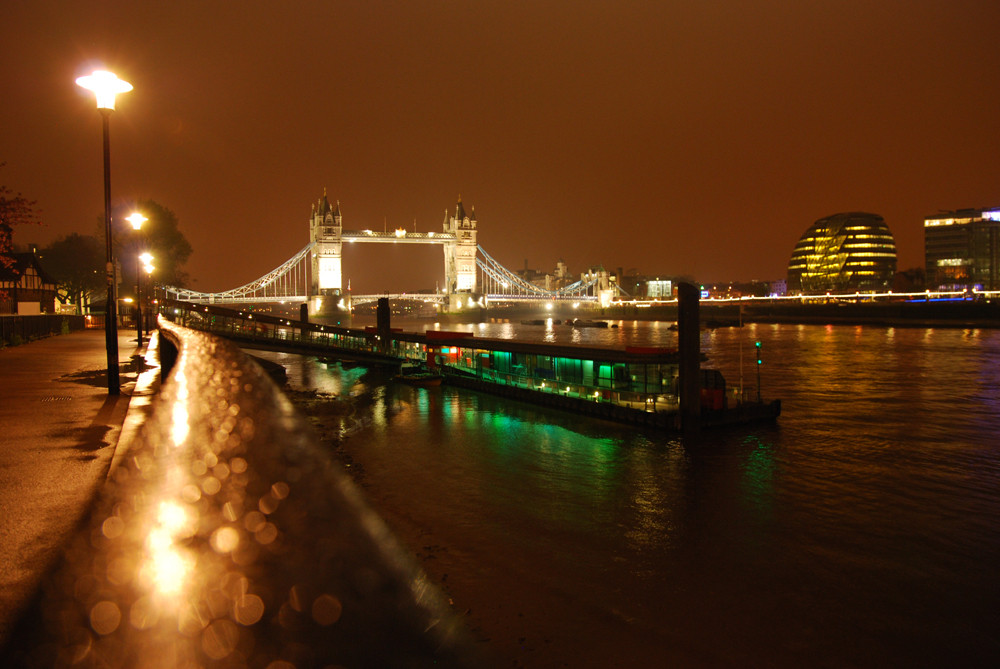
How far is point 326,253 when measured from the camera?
131 metres

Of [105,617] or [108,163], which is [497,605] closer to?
[105,617]

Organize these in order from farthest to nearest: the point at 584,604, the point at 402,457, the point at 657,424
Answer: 1. the point at 657,424
2. the point at 402,457
3. the point at 584,604

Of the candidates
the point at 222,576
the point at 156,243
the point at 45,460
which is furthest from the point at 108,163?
the point at 156,243

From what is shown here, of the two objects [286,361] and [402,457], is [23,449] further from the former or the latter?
[286,361]

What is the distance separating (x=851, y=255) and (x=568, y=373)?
15546 cm

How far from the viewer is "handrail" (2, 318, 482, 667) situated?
14.4ft

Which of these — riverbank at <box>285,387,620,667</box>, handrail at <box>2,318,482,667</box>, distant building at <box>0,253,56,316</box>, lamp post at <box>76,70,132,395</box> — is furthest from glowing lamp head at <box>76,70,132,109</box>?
distant building at <box>0,253,56,316</box>

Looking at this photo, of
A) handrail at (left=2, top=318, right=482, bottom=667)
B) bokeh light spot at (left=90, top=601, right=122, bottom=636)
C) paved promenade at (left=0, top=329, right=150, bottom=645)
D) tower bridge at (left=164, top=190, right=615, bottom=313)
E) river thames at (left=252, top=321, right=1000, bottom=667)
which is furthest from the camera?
tower bridge at (left=164, top=190, right=615, bottom=313)

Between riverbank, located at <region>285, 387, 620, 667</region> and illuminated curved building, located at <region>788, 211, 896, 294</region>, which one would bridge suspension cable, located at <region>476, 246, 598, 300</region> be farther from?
riverbank, located at <region>285, 387, 620, 667</region>

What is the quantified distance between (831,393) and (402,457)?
65.1ft

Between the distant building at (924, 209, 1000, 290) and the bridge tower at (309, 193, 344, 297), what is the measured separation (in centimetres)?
12182

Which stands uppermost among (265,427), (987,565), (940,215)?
(940,215)

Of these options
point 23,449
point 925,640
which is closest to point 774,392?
point 925,640

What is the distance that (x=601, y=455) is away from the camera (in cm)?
1673
